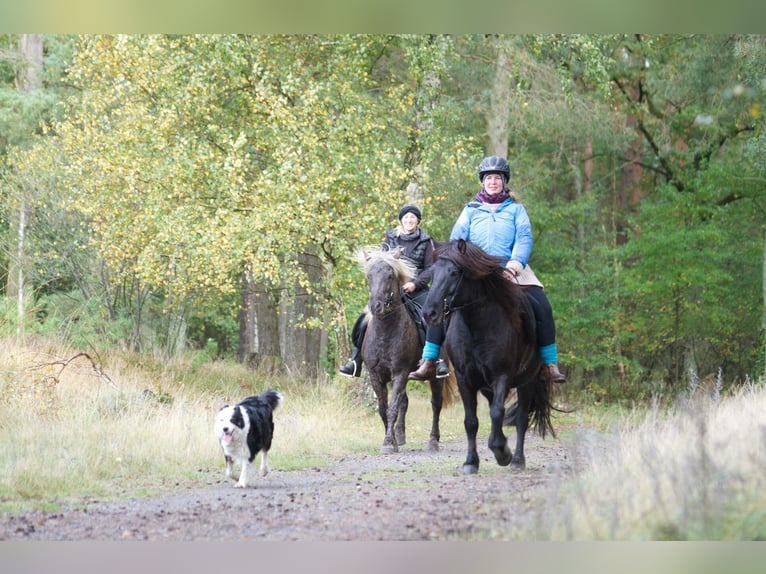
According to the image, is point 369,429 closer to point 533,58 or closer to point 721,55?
point 533,58

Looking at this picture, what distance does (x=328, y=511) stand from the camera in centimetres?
680

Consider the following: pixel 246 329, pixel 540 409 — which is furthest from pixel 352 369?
pixel 246 329

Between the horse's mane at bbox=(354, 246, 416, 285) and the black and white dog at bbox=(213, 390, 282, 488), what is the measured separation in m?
2.48

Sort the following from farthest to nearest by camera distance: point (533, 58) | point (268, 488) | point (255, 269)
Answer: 1. point (533, 58)
2. point (255, 269)
3. point (268, 488)

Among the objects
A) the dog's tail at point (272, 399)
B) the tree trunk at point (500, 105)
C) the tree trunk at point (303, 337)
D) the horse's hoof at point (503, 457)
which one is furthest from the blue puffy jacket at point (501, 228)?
the tree trunk at point (500, 105)

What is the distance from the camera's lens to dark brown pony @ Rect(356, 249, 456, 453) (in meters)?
10.6

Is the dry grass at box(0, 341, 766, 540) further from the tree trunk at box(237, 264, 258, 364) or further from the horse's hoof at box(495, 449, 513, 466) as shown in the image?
the tree trunk at box(237, 264, 258, 364)

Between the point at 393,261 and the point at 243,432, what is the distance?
10.2ft

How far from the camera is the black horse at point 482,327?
8062 mm

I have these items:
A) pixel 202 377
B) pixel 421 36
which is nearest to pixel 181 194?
pixel 202 377

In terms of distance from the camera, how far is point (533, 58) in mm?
18812

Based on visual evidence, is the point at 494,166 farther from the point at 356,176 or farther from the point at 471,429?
the point at 356,176

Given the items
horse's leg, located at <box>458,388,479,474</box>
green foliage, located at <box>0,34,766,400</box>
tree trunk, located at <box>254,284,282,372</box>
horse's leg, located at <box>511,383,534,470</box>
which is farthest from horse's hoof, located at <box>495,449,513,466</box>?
tree trunk, located at <box>254,284,282,372</box>

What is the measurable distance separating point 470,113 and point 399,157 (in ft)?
21.3
